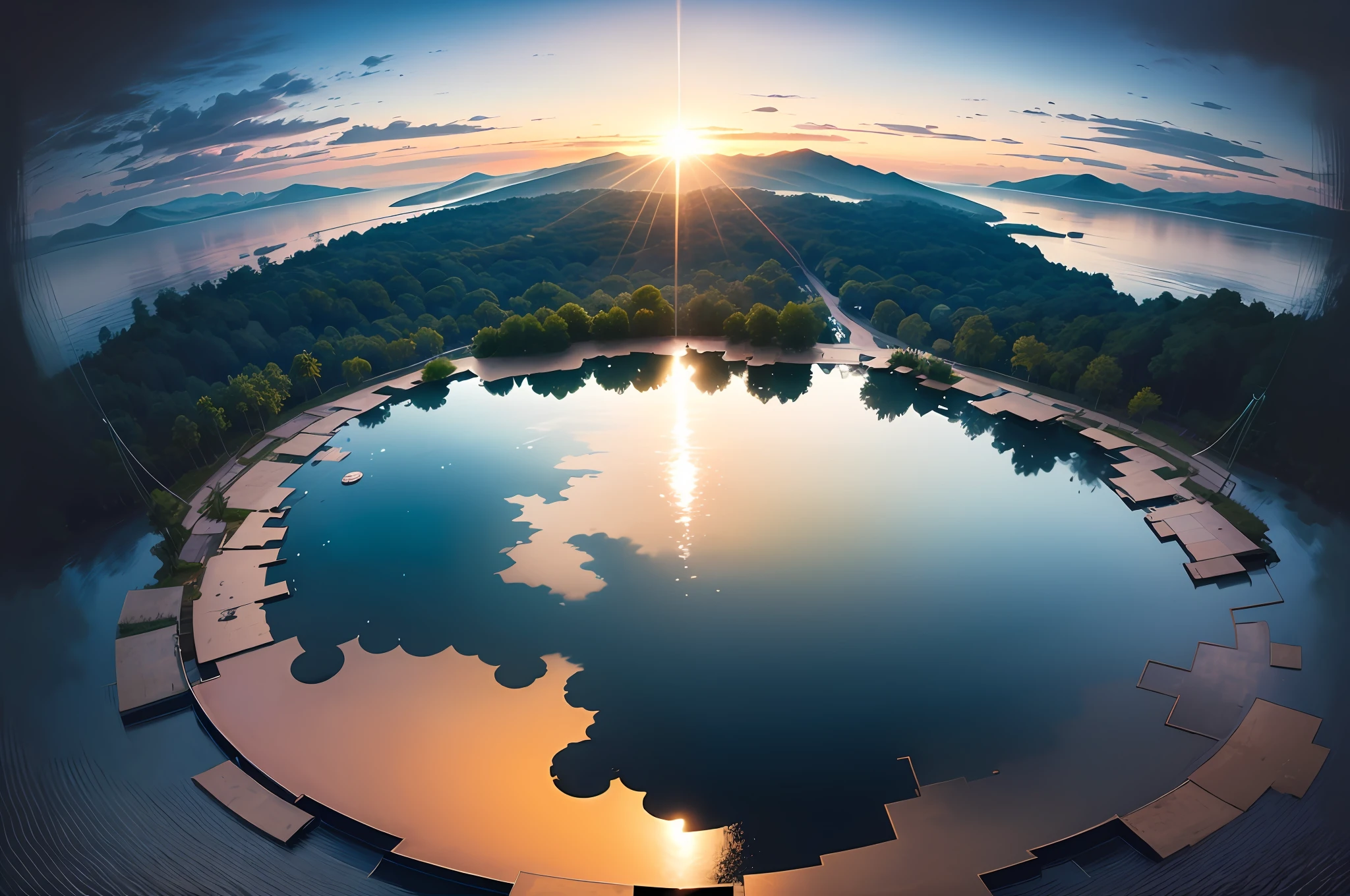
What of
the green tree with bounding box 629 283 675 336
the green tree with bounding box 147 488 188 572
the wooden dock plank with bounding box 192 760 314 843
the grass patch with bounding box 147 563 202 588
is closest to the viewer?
the wooden dock plank with bounding box 192 760 314 843

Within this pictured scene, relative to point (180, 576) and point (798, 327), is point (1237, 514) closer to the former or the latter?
point (798, 327)

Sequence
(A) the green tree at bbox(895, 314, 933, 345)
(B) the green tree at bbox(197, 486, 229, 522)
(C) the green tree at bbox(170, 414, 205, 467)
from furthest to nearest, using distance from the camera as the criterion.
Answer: (A) the green tree at bbox(895, 314, 933, 345), (C) the green tree at bbox(170, 414, 205, 467), (B) the green tree at bbox(197, 486, 229, 522)

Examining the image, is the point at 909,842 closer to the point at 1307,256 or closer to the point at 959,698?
the point at 959,698

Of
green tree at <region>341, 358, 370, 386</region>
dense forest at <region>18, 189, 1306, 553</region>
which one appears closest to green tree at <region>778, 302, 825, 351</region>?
dense forest at <region>18, 189, 1306, 553</region>

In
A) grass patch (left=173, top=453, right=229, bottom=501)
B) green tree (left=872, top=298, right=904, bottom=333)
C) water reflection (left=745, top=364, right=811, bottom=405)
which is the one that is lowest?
water reflection (left=745, top=364, right=811, bottom=405)

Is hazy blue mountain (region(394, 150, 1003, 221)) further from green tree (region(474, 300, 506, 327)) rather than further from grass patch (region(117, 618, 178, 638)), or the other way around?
grass patch (region(117, 618, 178, 638))

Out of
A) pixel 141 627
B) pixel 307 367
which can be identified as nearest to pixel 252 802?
pixel 141 627
